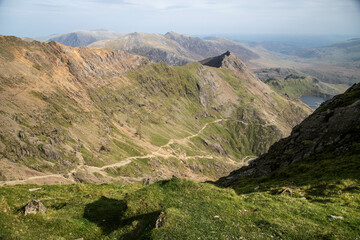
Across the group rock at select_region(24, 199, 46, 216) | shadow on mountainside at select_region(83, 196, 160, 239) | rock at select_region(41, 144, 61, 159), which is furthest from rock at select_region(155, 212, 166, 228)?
rock at select_region(41, 144, 61, 159)

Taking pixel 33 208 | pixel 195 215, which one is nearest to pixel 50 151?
pixel 33 208

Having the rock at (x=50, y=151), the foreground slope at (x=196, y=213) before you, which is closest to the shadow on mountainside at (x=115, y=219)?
the foreground slope at (x=196, y=213)

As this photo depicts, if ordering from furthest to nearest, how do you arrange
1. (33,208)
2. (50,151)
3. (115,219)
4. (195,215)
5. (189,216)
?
(50,151), (115,219), (33,208), (195,215), (189,216)

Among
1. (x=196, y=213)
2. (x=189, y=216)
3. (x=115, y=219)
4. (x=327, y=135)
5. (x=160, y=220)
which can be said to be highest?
(x=160, y=220)

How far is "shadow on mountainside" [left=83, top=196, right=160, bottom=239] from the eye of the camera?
27.0 metres

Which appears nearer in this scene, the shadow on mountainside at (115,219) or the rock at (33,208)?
the shadow on mountainside at (115,219)

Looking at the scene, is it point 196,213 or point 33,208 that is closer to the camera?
point 196,213

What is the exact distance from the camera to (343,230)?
2342 centimetres

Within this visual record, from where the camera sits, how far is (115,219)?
32.3m

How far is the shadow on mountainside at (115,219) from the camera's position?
26984 millimetres

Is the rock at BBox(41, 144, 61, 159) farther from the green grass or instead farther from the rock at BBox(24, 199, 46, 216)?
the rock at BBox(24, 199, 46, 216)

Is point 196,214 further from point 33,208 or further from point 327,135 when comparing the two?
point 327,135

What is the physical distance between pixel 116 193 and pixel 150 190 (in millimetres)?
14862

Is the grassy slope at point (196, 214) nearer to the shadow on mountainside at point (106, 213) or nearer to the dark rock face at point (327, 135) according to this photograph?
the shadow on mountainside at point (106, 213)
